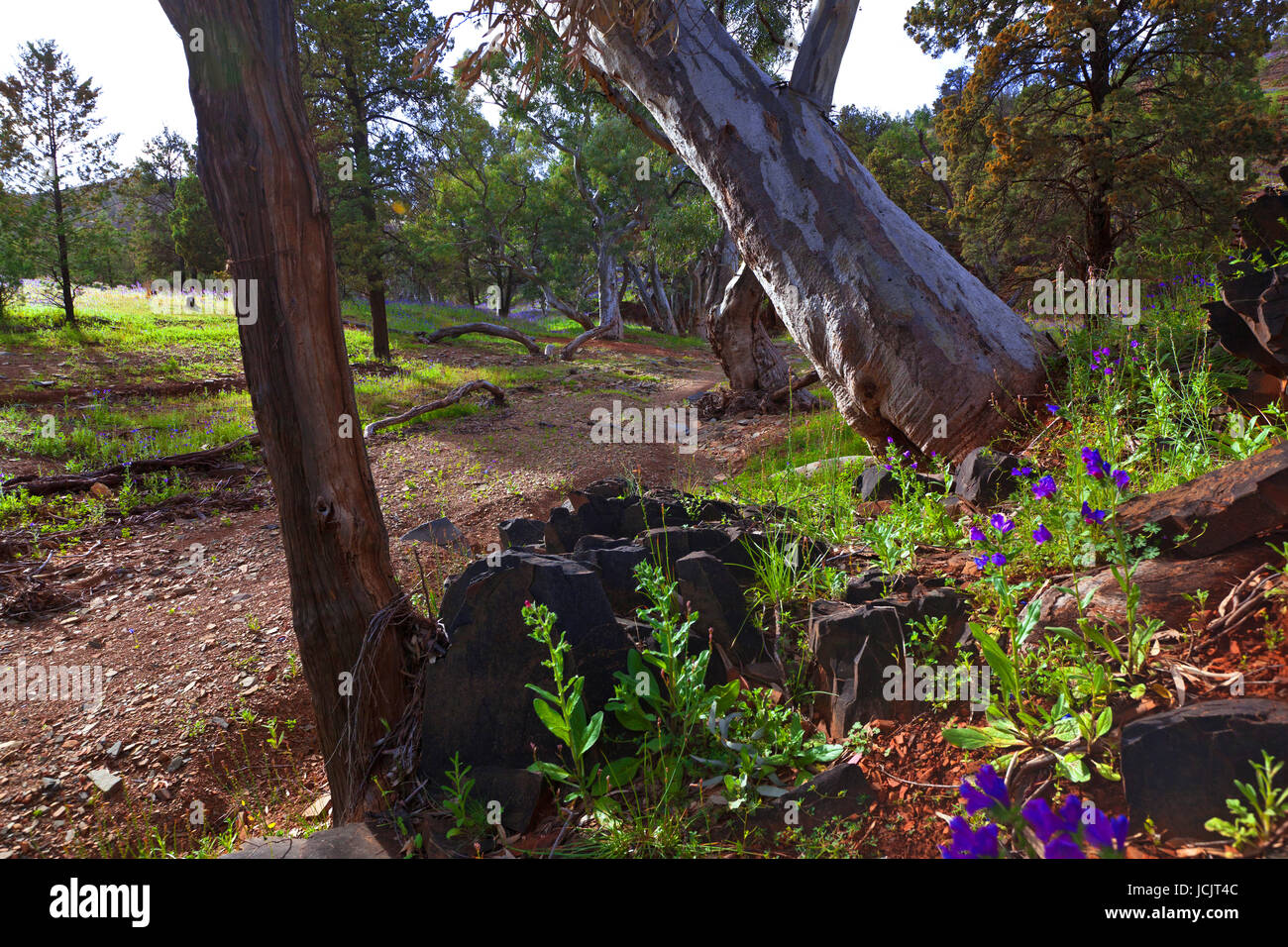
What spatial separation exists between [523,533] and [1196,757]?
3677 millimetres

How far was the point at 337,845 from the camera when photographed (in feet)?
6.21

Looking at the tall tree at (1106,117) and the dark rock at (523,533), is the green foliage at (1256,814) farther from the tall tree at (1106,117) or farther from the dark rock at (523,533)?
the tall tree at (1106,117)

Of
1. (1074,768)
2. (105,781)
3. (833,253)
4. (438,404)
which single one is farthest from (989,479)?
(438,404)

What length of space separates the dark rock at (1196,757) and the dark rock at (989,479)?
6.14 ft

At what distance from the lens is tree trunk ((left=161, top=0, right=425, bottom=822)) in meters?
2.35

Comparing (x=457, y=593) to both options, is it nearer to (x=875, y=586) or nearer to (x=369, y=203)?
(x=875, y=586)

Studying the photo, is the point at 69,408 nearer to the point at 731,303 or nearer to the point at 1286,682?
the point at 731,303

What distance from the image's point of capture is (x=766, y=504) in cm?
424

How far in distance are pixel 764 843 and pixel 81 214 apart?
922 inches

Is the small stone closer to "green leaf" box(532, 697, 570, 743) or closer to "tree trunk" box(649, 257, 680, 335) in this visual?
"green leaf" box(532, 697, 570, 743)

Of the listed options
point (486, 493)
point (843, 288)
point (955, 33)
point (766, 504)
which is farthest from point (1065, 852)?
point (955, 33)
